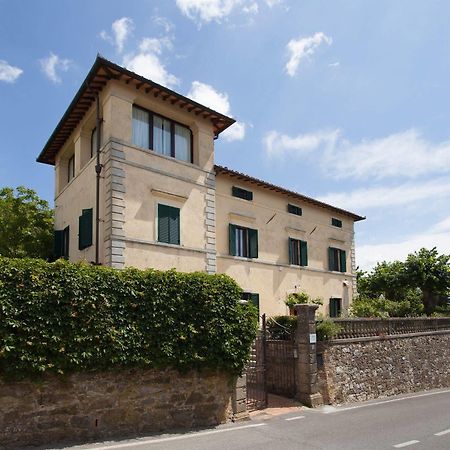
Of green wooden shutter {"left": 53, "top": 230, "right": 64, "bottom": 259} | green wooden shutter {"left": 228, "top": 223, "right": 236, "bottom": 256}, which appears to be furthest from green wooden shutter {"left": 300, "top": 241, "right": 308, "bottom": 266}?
green wooden shutter {"left": 53, "top": 230, "right": 64, "bottom": 259}

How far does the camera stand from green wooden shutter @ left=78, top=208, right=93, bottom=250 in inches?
608

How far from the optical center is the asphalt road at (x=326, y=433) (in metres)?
8.12

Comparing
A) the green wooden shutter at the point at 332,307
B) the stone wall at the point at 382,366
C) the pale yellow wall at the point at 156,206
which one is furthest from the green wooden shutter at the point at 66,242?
the green wooden shutter at the point at 332,307

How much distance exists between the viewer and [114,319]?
870 cm

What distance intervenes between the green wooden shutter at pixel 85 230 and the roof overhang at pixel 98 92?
4016 millimetres

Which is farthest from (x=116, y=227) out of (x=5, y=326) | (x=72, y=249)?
(x=5, y=326)

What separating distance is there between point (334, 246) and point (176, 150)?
12027 mm

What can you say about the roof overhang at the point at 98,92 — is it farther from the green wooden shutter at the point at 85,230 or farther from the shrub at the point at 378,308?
the shrub at the point at 378,308

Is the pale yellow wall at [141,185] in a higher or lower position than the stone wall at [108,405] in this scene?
higher

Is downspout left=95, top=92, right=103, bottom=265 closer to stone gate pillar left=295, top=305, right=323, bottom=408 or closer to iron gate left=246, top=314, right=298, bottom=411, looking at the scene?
iron gate left=246, top=314, right=298, bottom=411

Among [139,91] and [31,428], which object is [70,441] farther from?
[139,91]

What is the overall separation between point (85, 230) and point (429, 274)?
2158cm

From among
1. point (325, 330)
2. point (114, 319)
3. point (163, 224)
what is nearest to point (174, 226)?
point (163, 224)

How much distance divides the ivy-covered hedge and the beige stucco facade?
17.0 ft
